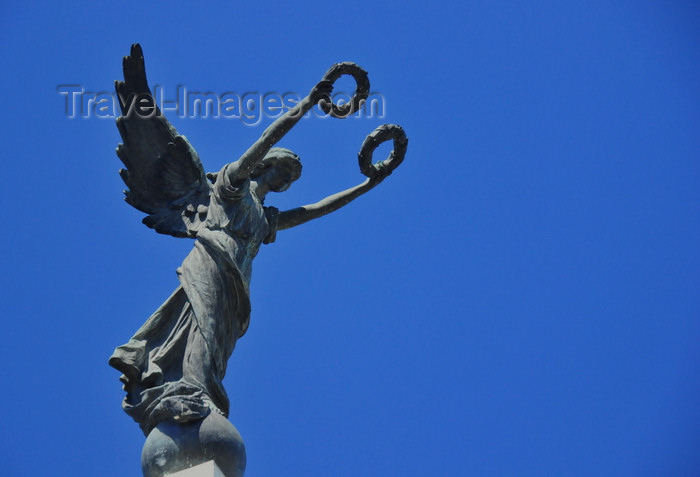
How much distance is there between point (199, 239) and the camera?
1052 cm

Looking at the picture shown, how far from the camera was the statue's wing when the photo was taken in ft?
35.7

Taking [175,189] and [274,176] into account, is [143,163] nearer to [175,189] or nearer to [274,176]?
[175,189]

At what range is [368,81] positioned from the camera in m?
10.8

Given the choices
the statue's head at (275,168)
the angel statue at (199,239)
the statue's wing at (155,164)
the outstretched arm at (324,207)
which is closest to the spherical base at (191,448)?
the angel statue at (199,239)

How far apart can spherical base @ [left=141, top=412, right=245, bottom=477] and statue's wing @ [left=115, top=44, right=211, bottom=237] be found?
6.96 ft

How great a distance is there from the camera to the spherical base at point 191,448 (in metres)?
9.07

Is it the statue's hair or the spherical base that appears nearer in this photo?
the spherical base

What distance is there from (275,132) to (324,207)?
43.1 inches

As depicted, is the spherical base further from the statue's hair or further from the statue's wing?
the statue's hair

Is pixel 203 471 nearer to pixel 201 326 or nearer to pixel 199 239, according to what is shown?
pixel 201 326

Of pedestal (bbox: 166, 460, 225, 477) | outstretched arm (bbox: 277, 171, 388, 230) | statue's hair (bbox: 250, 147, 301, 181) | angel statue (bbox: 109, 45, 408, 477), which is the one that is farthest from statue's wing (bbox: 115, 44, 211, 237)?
pedestal (bbox: 166, 460, 225, 477)

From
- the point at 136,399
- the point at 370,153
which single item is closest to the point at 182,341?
the point at 136,399

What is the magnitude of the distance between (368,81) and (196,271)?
2.15 meters

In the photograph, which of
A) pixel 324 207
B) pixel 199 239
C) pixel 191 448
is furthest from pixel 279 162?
pixel 191 448
